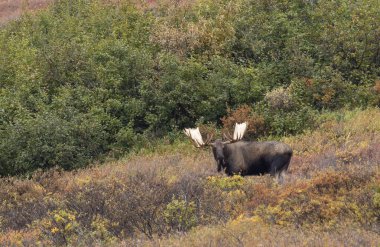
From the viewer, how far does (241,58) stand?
25.6 metres

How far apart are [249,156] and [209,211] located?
4.49 meters

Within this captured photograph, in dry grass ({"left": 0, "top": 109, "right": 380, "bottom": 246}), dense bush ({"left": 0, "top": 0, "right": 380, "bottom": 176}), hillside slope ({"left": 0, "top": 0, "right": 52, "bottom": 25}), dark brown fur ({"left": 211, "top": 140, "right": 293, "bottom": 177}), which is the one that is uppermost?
dry grass ({"left": 0, "top": 109, "right": 380, "bottom": 246})

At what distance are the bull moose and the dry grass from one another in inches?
11.4

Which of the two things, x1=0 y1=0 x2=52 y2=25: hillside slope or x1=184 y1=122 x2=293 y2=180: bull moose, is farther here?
x1=0 y1=0 x2=52 y2=25: hillside slope

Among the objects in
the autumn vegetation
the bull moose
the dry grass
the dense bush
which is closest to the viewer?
the dry grass

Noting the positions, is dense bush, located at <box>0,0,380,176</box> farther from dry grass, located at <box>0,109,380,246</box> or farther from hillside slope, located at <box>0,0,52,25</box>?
hillside slope, located at <box>0,0,52,25</box>

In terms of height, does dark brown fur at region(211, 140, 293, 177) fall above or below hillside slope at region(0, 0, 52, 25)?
above

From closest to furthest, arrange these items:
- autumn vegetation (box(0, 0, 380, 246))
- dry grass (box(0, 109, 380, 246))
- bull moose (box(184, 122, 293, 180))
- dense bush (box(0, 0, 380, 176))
A: dry grass (box(0, 109, 380, 246))
autumn vegetation (box(0, 0, 380, 246))
bull moose (box(184, 122, 293, 180))
dense bush (box(0, 0, 380, 176))

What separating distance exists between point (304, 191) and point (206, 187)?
1818 mm

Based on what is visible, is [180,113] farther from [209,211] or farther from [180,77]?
[209,211]

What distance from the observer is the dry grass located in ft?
27.4

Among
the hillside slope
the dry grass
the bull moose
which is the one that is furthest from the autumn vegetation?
the hillside slope

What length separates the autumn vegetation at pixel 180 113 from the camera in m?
10.8

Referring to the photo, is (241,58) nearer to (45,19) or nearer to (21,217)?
(45,19)
